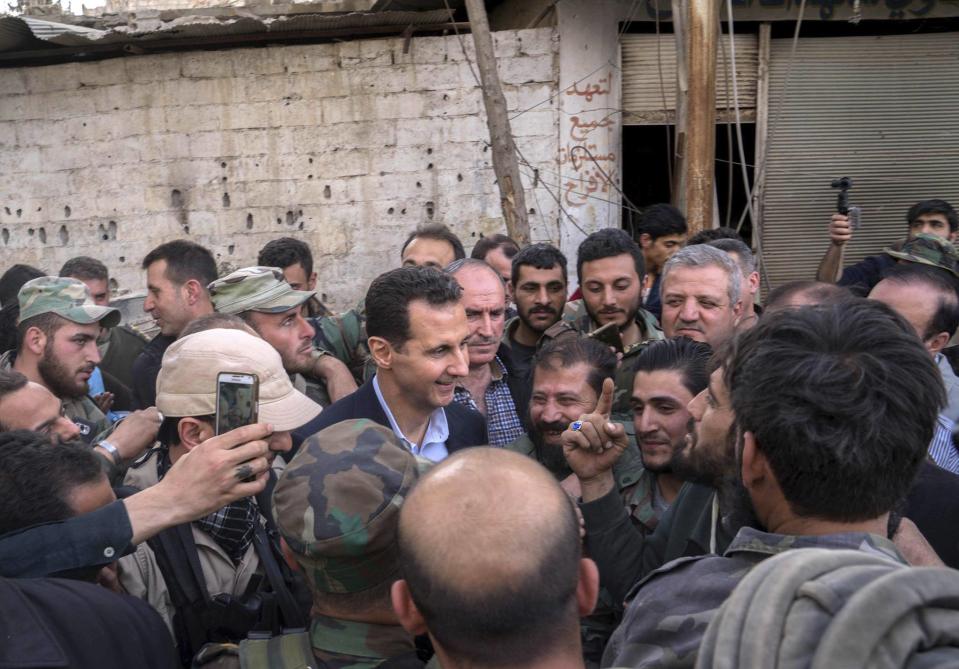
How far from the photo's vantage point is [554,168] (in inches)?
297

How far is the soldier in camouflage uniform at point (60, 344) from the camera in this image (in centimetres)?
403

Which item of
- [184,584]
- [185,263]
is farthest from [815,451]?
[185,263]

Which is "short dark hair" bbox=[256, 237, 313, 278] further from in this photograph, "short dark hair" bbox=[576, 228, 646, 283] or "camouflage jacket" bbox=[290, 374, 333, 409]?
"short dark hair" bbox=[576, 228, 646, 283]

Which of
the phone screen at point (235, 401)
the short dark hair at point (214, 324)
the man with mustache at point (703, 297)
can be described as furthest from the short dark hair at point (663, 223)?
the phone screen at point (235, 401)

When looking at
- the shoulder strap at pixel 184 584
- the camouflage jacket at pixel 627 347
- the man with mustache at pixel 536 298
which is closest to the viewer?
the shoulder strap at pixel 184 584

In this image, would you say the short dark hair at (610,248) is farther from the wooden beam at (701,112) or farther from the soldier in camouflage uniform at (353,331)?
the wooden beam at (701,112)

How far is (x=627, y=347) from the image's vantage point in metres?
4.39

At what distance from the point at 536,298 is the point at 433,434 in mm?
1443

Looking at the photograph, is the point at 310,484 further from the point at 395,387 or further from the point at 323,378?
the point at 323,378

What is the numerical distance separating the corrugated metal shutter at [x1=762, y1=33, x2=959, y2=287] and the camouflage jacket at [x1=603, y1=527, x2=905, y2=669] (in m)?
6.51

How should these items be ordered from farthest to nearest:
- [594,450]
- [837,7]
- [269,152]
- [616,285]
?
1. [269,152]
2. [837,7]
3. [616,285]
4. [594,450]

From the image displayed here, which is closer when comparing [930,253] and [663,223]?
[930,253]

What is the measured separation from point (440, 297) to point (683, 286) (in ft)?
4.24

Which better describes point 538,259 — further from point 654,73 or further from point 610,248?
point 654,73
